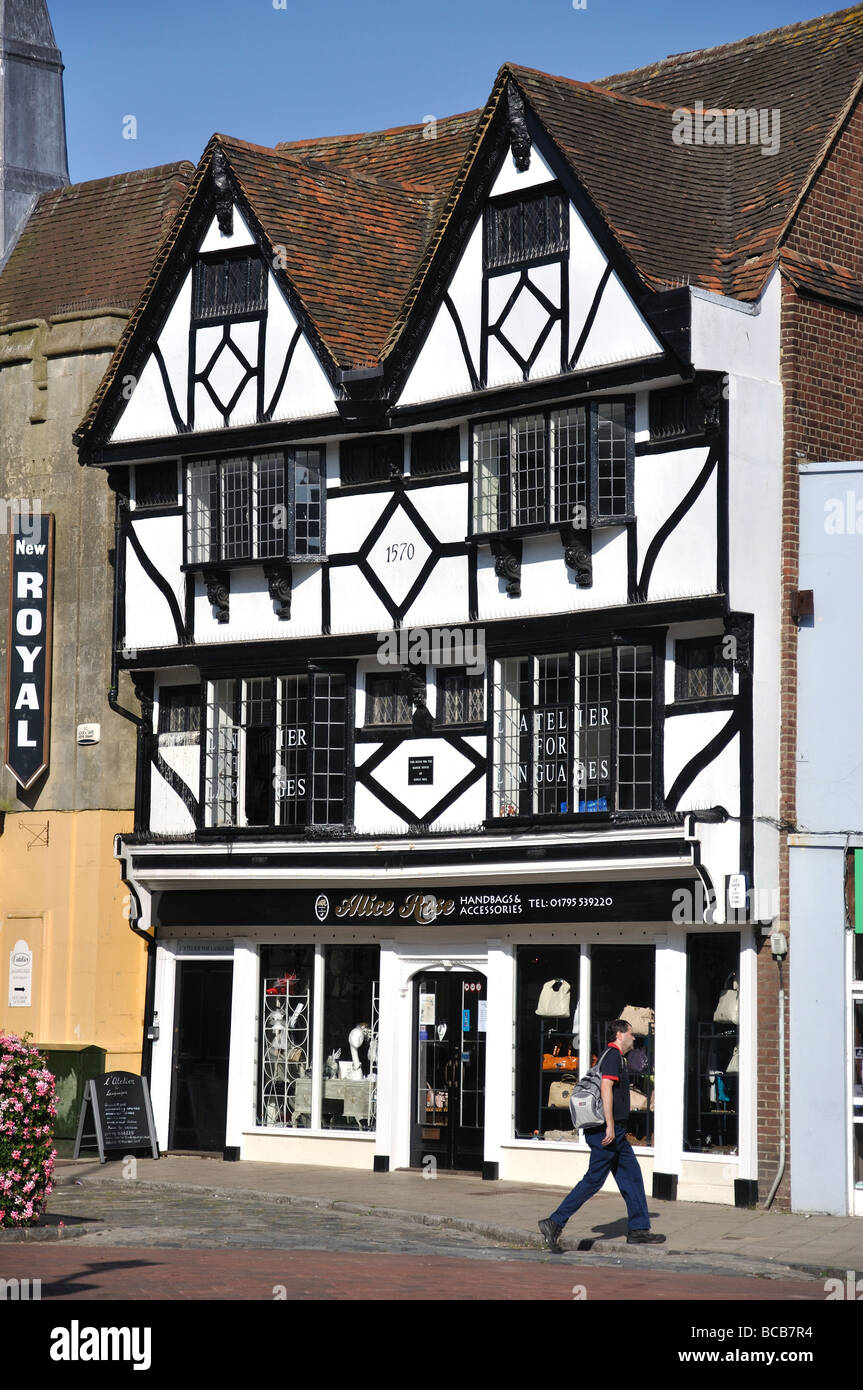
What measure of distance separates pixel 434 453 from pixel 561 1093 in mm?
7965

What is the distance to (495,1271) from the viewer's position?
1580 cm

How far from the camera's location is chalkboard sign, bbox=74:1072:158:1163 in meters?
25.1

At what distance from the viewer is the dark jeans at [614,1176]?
17.0 meters

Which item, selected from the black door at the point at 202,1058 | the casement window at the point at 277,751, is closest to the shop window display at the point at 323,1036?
the black door at the point at 202,1058

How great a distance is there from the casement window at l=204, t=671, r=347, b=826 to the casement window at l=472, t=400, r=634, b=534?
3.37 m

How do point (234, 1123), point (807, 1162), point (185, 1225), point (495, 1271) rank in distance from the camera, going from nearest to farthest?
point (495, 1271), point (185, 1225), point (807, 1162), point (234, 1123)

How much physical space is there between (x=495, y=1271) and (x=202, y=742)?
11.8m

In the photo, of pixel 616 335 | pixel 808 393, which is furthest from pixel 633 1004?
pixel 616 335

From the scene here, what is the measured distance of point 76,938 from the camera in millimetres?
27266

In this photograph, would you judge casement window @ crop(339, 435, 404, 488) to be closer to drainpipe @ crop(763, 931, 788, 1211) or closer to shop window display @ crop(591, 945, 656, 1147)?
shop window display @ crop(591, 945, 656, 1147)

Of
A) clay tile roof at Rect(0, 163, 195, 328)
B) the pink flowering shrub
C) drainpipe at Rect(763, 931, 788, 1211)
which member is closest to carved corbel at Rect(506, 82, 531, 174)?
clay tile roof at Rect(0, 163, 195, 328)

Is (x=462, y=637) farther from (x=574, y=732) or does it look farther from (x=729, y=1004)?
(x=729, y=1004)
